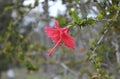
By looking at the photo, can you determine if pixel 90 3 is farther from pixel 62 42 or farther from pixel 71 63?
pixel 71 63

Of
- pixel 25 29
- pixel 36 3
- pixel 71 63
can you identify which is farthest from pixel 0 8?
pixel 36 3

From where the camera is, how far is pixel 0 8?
1561cm

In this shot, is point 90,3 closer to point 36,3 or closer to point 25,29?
point 36,3

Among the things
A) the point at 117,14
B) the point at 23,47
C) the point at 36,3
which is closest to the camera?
the point at 117,14

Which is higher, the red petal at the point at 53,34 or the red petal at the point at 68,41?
the red petal at the point at 53,34

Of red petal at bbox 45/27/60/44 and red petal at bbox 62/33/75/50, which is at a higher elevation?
red petal at bbox 45/27/60/44

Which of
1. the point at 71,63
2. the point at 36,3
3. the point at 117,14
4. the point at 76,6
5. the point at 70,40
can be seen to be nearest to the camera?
the point at 70,40

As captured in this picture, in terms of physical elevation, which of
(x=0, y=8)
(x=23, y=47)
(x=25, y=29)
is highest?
(x=23, y=47)

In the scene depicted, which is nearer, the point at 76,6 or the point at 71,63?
the point at 76,6

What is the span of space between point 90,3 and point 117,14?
130 centimetres

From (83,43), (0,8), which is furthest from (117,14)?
(0,8)

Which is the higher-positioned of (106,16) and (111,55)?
(106,16)

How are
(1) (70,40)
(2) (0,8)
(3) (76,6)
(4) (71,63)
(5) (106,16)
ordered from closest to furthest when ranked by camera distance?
(1) (70,40) → (5) (106,16) → (3) (76,6) → (4) (71,63) → (2) (0,8)

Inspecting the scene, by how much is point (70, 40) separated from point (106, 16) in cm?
54
